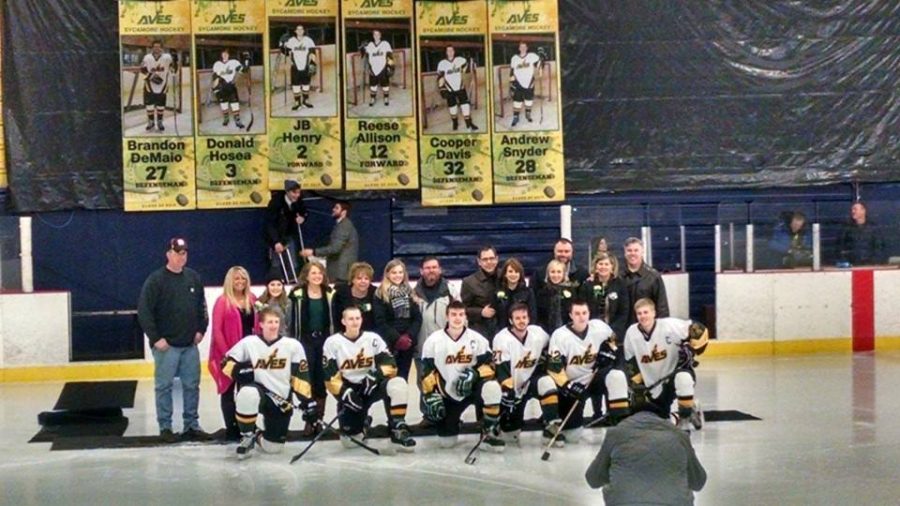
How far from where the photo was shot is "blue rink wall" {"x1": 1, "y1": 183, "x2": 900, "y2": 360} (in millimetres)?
16422

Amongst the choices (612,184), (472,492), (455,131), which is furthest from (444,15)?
(472,492)

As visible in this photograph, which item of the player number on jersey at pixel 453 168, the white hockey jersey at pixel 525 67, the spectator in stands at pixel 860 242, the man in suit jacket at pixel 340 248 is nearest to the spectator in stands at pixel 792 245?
the spectator in stands at pixel 860 242

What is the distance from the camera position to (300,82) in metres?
16.2

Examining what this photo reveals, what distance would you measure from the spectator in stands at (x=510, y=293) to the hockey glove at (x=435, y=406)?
92 centimetres

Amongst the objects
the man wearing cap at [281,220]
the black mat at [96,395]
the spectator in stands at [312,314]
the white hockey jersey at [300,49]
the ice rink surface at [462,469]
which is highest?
the white hockey jersey at [300,49]

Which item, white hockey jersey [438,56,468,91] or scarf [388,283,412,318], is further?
white hockey jersey [438,56,468,91]

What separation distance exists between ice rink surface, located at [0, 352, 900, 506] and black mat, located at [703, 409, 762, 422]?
129mm

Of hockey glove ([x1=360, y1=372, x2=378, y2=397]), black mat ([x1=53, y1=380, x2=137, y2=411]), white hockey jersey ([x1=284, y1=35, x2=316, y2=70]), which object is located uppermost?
white hockey jersey ([x1=284, y1=35, x2=316, y2=70])

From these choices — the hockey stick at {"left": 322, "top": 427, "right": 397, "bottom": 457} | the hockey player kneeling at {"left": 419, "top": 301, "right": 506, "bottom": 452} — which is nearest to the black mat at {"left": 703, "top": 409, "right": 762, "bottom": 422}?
the hockey player kneeling at {"left": 419, "top": 301, "right": 506, "bottom": 452}

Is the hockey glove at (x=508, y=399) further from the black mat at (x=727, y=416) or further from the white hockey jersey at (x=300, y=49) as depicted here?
the white hockey jersey at (x=300, y=49)

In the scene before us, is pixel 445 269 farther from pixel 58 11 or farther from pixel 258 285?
pixel 58 11

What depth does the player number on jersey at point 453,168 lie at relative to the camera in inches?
648

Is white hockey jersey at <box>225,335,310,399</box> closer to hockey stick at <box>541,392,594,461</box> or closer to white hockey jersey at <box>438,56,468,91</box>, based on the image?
hockey stick at <box>541,392,594,461</box>

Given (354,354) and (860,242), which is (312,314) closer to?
(354,354)
